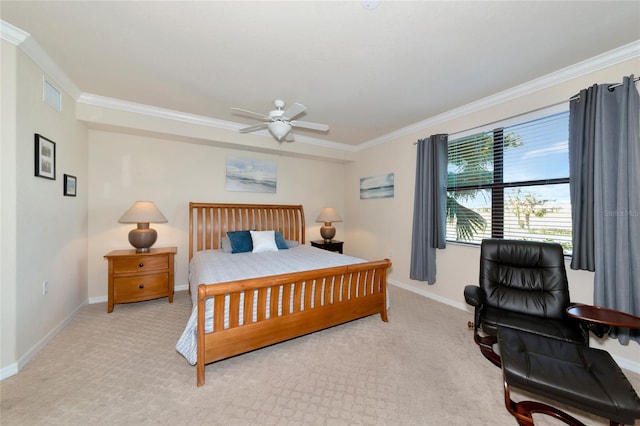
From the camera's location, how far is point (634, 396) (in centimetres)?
125

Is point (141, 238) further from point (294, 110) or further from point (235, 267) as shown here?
point (294, 110)

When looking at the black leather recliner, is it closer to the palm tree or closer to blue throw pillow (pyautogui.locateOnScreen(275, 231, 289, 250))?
the palm tree

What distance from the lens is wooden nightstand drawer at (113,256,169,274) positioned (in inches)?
121

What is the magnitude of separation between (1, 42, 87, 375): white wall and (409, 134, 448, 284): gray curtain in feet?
14.3

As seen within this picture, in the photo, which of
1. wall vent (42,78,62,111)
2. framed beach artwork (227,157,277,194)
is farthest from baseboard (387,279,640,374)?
wall vent (42,78,62,111)

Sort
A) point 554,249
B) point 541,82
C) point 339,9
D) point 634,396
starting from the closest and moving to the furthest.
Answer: point 634,396 < point 339,9 < point 554,249 < point 541,82

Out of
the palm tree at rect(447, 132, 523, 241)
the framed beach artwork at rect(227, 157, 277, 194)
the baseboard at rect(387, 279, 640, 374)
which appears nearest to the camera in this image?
the baseboard at rect(387, 279, 640, 374)

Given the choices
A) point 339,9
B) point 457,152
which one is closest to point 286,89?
point 339,9

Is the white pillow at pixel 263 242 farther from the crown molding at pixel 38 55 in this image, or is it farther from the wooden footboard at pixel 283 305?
the crown molding at pixel 38 55

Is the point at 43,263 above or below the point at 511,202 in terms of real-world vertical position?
below

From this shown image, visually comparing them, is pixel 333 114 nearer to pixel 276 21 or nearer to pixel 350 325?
pixel 276 21

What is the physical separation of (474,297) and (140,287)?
3879 mm

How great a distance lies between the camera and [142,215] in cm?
320

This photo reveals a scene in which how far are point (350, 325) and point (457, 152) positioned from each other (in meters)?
2.82
